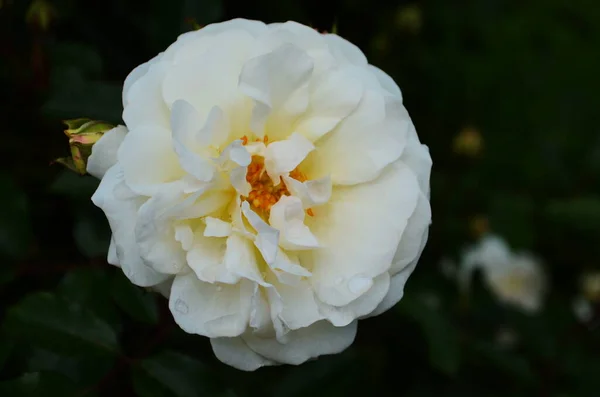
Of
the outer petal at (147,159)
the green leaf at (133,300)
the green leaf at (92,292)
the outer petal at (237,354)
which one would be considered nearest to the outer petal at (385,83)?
the outer petal at (147,159)

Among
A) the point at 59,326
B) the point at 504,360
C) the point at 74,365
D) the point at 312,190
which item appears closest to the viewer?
the point at 312,190

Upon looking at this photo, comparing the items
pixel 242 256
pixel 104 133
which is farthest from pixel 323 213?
pixel 104 133

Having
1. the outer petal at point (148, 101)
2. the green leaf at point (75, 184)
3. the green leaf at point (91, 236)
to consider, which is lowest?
the green leaf at point (91, 236)

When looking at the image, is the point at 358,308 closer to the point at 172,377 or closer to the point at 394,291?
the point at 394,291

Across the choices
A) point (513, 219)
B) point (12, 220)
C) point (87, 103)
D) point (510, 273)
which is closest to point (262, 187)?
point (87, 103)

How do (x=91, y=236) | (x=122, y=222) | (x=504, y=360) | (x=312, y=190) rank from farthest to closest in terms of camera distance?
(x=504, y=360) → (x=91, y=236) → (x=312, y=190) → (x=122, y=222)

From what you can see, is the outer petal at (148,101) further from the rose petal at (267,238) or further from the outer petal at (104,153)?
the rose petal at (267,238)
